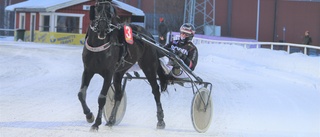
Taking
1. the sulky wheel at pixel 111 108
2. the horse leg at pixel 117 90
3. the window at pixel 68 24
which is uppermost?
the window at pixel 68 24

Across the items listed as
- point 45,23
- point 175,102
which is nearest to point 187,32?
Result: point 175,102

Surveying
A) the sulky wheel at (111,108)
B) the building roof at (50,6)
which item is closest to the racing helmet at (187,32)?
the sulky wheel at (111,108)

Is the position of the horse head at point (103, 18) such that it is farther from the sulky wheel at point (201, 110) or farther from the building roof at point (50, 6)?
the building roof at point (50, 6)

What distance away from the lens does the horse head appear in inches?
285

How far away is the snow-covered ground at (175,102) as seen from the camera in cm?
817

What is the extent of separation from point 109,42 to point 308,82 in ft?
32.7

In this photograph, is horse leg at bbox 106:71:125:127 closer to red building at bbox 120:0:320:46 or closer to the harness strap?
the harness strap

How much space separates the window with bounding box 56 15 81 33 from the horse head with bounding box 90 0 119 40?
3175 cm

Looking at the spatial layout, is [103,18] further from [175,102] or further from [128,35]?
[175,102]

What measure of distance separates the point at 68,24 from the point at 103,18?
3234cm

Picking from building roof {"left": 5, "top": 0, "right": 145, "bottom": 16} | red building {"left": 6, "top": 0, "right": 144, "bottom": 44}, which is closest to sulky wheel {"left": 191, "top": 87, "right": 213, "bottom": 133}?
building roof {"left": 5, "top": 0, "right": 145, "bottom": 16}

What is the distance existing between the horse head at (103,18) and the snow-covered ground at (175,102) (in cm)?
135

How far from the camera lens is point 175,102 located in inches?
448

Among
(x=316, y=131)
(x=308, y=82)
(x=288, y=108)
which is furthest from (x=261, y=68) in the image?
(x=316, y=131)
